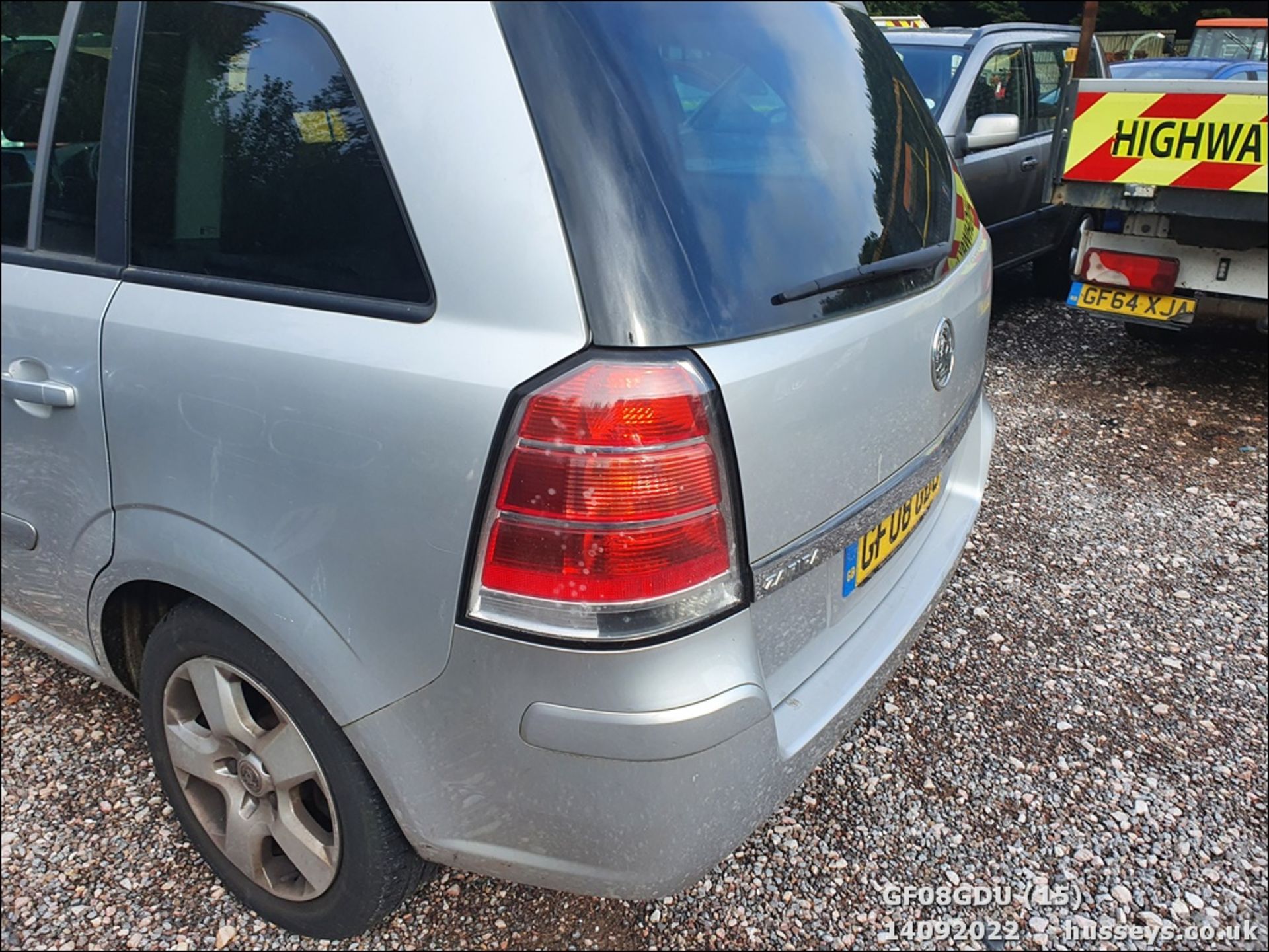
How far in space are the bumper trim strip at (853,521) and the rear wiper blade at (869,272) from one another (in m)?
0.38

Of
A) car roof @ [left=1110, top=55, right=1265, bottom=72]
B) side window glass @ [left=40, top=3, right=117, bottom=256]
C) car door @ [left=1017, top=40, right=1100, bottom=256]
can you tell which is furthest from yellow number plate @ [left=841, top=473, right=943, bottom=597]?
car roof @ [left=1110, top=55, right=1265, bottom=72]

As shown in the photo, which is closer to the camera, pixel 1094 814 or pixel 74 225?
pixel 74 225

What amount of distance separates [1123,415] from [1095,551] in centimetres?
164

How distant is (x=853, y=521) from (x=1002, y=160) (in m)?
5.13

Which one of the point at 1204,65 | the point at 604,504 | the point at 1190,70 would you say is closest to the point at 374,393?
the point at 604,504

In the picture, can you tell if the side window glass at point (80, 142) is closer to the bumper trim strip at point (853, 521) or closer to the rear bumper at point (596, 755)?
the rear bumper at point (596, 755)

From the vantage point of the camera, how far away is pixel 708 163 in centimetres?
153

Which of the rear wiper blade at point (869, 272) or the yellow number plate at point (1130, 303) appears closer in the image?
the rear wiper blade at point (869, 272)

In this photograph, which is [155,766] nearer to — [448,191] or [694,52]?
[448,191]

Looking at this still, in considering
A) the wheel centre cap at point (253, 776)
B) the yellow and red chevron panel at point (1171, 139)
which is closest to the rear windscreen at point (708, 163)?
the wheel centre cap at point (253, 776)

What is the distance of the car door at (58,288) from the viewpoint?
1.80m

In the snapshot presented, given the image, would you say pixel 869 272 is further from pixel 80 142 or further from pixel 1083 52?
pixel 1083 52

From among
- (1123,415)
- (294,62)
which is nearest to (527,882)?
(294,62)

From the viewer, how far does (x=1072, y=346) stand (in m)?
6.12
